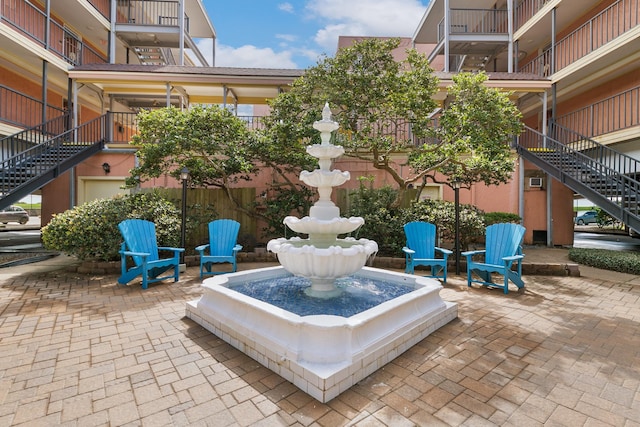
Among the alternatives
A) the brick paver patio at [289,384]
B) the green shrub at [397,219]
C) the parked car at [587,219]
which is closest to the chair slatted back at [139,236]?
the brick paver patio at [289,384]

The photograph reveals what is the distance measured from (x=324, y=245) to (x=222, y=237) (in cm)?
322

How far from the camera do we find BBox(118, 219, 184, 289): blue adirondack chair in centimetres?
531

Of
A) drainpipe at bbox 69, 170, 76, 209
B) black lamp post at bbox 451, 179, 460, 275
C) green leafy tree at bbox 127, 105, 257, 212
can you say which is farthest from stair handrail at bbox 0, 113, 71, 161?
black lamp post at bbox 451, 179, 460, 275

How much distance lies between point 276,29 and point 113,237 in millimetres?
16299

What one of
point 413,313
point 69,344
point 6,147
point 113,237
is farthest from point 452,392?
point 6,147

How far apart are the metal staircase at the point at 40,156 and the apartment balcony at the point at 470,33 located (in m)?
13.8

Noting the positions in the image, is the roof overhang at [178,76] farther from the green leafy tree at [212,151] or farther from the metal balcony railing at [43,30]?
the green leafy tree at [212,151]

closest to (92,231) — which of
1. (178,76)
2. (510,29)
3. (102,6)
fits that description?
(178,76)

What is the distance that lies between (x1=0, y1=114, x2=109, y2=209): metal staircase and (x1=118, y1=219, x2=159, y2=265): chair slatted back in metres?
4.32

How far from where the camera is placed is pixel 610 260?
7156 mm

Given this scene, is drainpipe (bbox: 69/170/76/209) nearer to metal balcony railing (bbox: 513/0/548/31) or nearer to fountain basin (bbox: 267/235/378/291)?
fountain basin (bbox: 267/235/378/291)

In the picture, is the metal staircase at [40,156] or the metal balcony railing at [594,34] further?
the metal balcony railing at [594,34]

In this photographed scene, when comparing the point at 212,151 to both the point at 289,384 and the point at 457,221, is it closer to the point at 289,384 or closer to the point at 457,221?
the point at 457,221

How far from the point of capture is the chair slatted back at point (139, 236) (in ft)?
17.9
